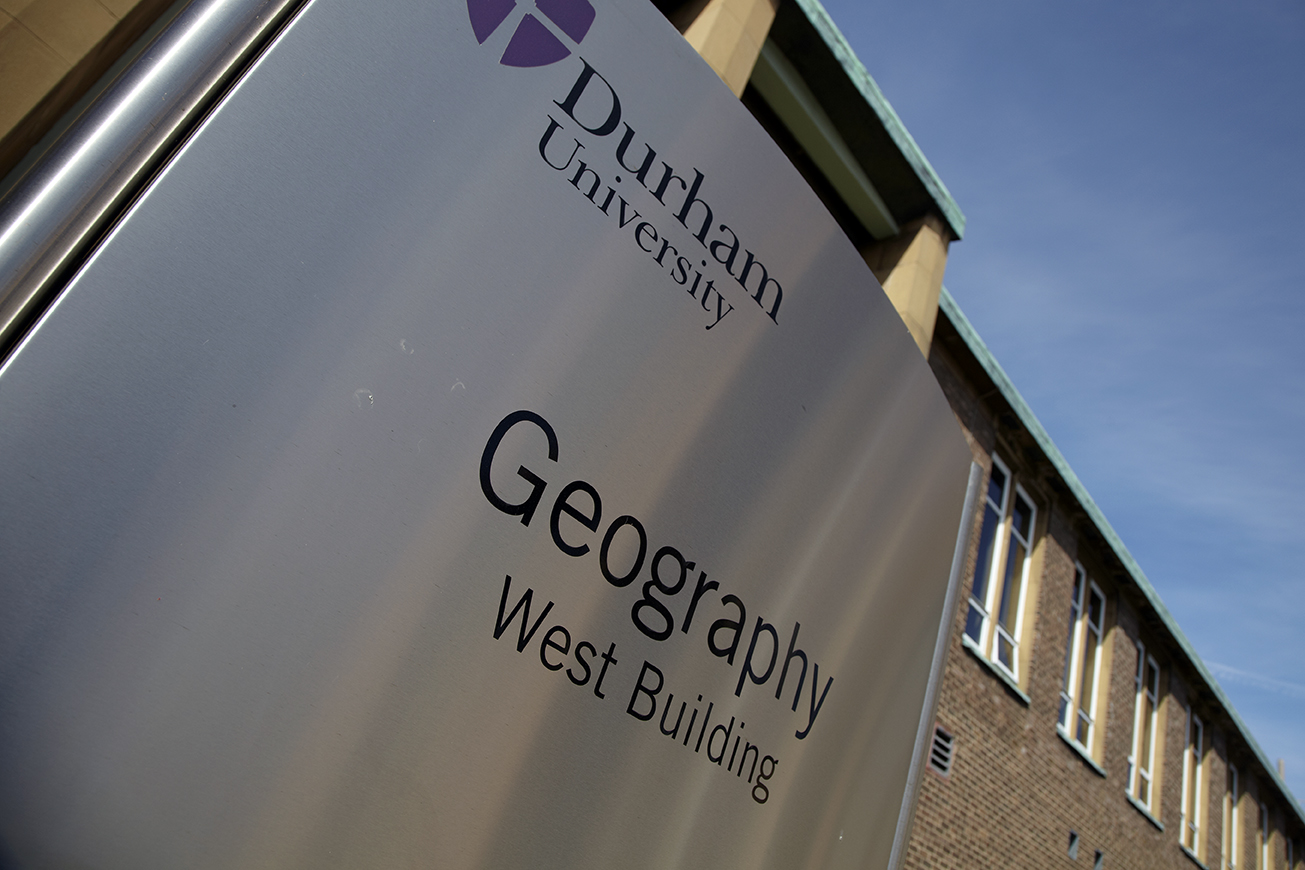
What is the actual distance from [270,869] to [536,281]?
2.35 feet

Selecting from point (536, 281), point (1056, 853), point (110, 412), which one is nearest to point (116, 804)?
point (110, 412)

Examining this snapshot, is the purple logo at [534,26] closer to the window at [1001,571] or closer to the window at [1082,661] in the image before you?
the window at [1001,571]

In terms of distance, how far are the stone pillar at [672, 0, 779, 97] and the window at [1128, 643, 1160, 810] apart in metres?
12.1

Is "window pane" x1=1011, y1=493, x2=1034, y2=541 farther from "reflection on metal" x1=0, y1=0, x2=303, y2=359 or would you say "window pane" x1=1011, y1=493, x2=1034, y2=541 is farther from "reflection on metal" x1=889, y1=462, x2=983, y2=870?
"reflection on metal" x1=0, y1=0, x2=303, y2=359

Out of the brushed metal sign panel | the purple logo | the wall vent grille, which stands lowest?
the brushed metal sign panel

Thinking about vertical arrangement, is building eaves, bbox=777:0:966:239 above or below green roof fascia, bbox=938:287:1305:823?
below

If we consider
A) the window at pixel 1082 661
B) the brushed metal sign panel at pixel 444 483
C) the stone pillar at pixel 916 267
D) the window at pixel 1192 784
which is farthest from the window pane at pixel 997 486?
the brushed metal sign panel at pixel 444 483

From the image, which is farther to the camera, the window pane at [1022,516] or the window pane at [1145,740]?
the window pane at [1145,740]

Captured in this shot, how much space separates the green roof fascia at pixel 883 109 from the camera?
5.35 meters

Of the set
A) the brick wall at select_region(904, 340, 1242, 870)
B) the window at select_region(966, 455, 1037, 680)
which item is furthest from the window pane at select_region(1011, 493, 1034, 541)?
the brick wall at select_region(904, 340, 1242, 870)

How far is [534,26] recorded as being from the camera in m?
1.12

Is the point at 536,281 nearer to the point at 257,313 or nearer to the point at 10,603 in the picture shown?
the point at 257,313

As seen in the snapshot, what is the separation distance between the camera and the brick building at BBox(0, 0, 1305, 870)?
113cm

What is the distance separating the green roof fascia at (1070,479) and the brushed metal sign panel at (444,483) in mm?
6918
